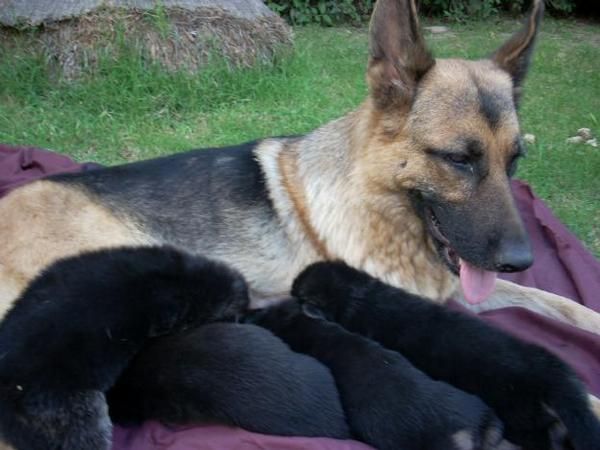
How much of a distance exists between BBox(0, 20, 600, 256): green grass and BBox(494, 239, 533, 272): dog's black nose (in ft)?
6.95

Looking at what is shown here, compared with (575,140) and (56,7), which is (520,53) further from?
(56,7)

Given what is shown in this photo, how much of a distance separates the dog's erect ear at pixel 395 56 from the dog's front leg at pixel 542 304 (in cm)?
109

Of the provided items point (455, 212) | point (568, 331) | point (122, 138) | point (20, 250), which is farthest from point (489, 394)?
point (122, 138)

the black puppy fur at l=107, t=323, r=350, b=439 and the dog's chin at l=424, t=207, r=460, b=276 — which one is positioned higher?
the dog's chin at l=424, t=207, r=460, b=276

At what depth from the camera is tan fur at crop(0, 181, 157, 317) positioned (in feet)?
10.7

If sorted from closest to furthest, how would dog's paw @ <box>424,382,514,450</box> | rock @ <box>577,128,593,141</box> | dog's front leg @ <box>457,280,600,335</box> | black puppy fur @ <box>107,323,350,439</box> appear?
dog's paw @ <box>424,382,514,450</box>, black puppy fur @ <box>107,323,350,439</box>, dog's front leg @ <box>457,280,600,335</box>, rock @ <box>577,128,593,141</box>

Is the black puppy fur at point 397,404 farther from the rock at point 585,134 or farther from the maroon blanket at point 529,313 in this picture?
the rock at point 585,134

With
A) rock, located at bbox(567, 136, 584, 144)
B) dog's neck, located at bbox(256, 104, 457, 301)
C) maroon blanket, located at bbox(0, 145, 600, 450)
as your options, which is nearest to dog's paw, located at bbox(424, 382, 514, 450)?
maroon blanket, located at bbox(0, 145, 600, 450)

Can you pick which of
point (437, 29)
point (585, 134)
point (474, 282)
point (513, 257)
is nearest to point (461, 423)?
point (513, 257)

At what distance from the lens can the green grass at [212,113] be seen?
5.69 meters

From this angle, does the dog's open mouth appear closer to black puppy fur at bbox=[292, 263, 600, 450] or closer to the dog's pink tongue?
the dog's pink tongue

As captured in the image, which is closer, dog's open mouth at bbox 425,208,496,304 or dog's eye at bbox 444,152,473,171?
dog's eye at bbox 444,152,473,171

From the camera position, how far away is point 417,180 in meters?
3.10

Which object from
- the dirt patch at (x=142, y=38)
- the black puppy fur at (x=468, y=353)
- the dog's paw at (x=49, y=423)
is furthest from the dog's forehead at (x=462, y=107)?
the dirt patch at (x=142, y=38)
